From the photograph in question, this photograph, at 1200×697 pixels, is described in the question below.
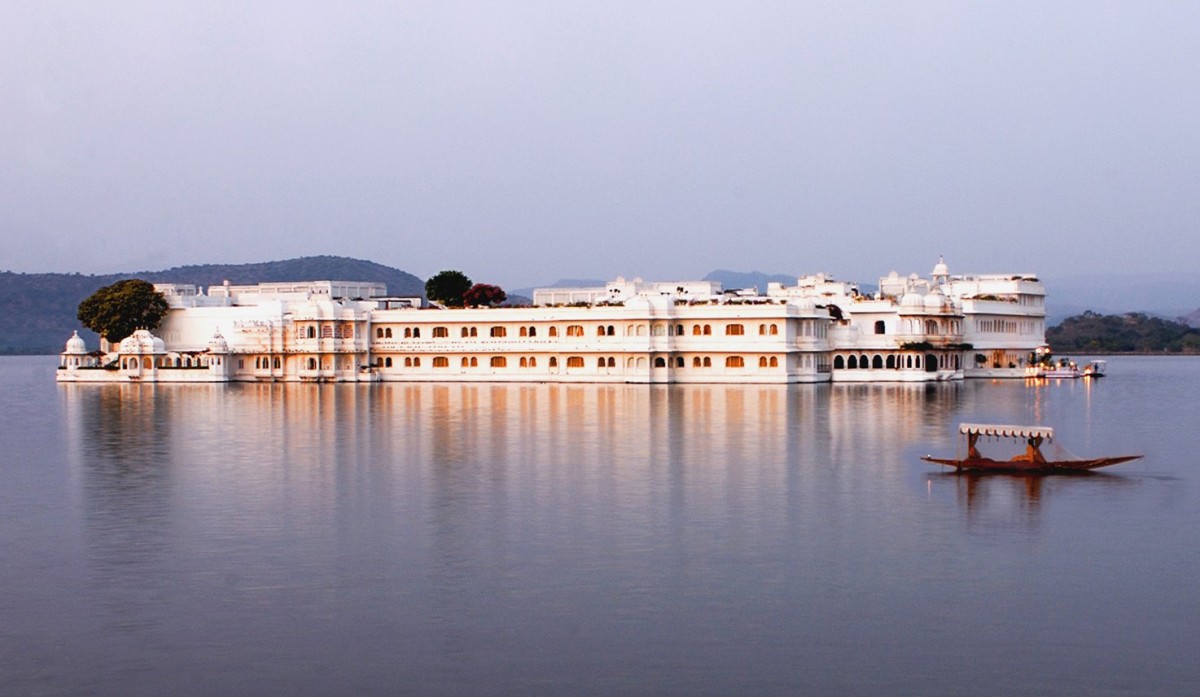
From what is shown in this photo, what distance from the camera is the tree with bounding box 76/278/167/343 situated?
84.3 m

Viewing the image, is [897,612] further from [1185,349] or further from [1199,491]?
[1185,349]

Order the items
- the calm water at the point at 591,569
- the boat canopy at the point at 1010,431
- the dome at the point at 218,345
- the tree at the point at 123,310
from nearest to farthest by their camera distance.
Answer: the calm water at the point at 591,569 → the boat canopy at the point at 1010,431 → the dome at the point at 218,345 → the tree at the point at 123,310

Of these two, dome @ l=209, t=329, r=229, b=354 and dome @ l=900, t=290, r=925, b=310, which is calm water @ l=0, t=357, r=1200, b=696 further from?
dome @ l=209, t=329, r=229, b=354

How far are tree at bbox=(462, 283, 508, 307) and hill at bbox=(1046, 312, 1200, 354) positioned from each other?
250 ft

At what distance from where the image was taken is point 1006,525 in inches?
906

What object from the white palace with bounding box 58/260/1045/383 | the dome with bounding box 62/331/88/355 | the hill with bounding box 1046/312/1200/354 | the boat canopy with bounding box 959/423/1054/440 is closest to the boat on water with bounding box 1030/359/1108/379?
the white palace with bounding box 58/260/1045/383

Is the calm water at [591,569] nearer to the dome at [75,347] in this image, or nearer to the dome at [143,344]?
the dome at [143,344]

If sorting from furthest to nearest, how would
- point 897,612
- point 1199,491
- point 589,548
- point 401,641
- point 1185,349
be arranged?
1. point 1185,349
2. point 1199,491
3. point 589,548
4. point 897,612
5. point 401,641

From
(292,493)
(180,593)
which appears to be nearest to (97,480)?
(292,493)

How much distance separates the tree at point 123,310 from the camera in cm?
8431

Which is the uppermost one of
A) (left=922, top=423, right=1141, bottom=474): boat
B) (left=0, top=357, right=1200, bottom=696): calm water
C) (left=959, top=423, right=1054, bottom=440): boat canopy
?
(left=959, top=423, right=1054, bottom=440): boat canopy

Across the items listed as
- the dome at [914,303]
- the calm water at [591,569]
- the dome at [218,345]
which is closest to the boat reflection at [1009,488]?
the calm water at [591,569]

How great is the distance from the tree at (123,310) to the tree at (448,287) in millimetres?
17362

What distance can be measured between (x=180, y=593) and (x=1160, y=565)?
493 inches
